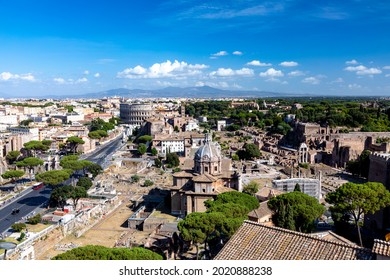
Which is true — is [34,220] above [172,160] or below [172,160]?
below

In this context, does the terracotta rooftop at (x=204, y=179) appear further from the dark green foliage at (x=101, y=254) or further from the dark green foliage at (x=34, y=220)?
the dark green foliage at (x=101, y=254)

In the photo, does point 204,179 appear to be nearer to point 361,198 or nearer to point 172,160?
point 361,198

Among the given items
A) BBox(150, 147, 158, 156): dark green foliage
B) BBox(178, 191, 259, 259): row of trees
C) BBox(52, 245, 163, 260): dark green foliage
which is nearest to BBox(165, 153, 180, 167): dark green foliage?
BBox(150, 147, 158, 156): dark green foliage

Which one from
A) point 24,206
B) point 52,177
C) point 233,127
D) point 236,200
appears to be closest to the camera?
point 236,200

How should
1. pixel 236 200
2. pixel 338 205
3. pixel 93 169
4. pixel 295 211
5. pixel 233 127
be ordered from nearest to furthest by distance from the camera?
pixel 338 205
pixel 295 211
pixel 236 200
pixel 93 169
pixel 233 127

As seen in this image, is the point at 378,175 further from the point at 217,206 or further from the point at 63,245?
the point at 63,245

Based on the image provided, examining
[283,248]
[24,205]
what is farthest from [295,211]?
[24,205]
